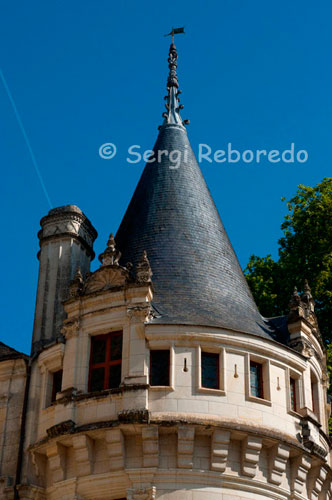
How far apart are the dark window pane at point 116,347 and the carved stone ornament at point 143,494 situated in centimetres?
329

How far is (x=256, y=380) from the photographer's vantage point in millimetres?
22219

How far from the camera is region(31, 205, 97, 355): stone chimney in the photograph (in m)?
25.6

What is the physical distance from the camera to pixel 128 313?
2209 centimetres

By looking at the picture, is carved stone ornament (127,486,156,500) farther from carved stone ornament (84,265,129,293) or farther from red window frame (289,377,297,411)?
carved stone ornament (84,265,129,293)

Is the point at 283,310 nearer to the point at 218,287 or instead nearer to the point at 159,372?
the point at 218,287

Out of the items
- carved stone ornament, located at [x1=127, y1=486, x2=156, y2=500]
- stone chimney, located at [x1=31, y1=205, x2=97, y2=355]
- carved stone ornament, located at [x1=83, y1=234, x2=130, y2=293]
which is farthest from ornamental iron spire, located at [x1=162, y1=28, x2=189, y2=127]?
carved stone ornament, located at [x1=127, y1=486, x2=156, y2=500]

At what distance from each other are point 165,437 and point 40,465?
11.3 feet

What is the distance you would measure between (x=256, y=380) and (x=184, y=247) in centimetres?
435

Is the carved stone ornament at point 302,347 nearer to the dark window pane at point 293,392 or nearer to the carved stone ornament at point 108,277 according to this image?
the dark window pane at point 293,392

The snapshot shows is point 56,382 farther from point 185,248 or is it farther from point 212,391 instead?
point 185,248

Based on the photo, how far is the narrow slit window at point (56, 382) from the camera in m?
23.0

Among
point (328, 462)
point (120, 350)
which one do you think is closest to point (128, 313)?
point (120, 350)

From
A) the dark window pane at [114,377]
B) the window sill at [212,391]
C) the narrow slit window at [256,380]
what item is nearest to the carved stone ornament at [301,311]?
the narrow slit window at [256,380]

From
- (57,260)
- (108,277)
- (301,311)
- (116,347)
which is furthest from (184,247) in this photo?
(57,260)
